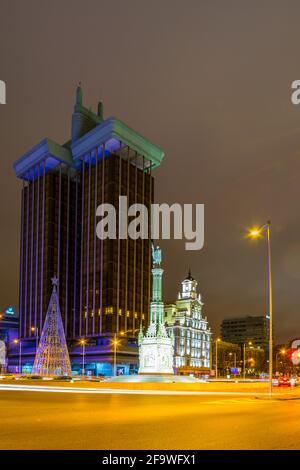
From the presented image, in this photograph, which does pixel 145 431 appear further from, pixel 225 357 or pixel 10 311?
pixel 225 357

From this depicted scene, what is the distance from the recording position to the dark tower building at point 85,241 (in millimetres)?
144750

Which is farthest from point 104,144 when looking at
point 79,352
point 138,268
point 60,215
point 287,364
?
point 287,364

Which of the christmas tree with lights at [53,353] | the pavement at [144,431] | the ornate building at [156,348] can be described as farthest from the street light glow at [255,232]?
the christmas tree with lights at [53,353]

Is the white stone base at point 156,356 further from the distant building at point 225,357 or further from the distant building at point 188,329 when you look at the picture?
the distant building at point 225,357

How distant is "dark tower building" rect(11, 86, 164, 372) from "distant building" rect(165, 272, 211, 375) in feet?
29.3

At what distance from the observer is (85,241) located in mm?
155750

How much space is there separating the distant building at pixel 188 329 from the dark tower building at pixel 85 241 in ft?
29.3

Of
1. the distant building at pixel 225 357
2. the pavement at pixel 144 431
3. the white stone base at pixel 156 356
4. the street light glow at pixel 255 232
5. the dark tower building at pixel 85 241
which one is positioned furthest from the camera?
the distant building at pixel 225 357

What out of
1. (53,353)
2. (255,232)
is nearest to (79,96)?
(53,353)

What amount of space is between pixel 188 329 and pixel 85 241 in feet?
131

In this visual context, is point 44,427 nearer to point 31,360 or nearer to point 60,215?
point 31,360

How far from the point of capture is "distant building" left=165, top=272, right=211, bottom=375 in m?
151

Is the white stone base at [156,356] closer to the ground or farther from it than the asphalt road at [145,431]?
closer to the ground
